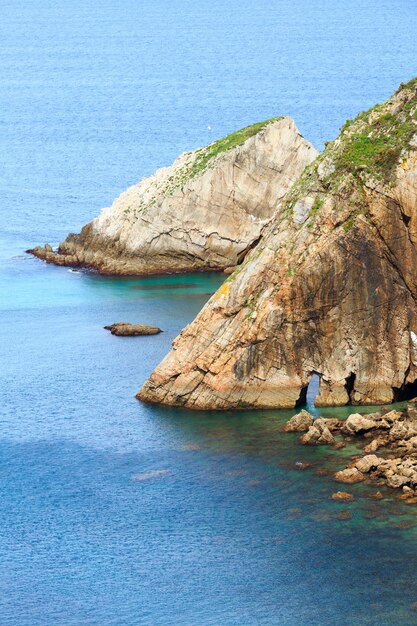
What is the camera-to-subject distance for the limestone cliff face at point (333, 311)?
309 ft

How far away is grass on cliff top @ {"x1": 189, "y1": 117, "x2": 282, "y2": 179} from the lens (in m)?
136

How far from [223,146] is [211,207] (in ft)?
19.7

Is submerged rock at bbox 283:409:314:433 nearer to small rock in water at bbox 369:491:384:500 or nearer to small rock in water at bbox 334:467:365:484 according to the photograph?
small rock in water at bbox 334:467:365:484

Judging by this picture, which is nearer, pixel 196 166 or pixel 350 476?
pixel 350 476

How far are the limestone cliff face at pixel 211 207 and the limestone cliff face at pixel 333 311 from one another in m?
38.8

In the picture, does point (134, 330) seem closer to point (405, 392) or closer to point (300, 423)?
point (405, 392)

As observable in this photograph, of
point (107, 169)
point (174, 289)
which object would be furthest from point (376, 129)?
point (107, 169)

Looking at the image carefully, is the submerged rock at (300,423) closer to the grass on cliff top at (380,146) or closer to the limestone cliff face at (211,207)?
the grass on cliff top at (380,146)

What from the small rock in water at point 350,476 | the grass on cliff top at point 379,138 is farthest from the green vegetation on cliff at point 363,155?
the small rock in water at point 350,476

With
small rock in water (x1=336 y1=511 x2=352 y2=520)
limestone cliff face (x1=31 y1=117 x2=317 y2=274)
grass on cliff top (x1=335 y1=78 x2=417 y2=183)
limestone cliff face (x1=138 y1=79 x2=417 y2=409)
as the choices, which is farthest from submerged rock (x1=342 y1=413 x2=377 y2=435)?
limestone cliff face (x1=31 y1=117 x2=317 y2=274)

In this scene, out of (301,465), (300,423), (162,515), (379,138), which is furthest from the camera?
(379,138)

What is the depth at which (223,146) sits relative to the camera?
138125mm

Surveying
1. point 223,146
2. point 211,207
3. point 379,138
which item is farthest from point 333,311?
point 223,146

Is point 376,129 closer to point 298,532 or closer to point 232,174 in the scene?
point 298,532
